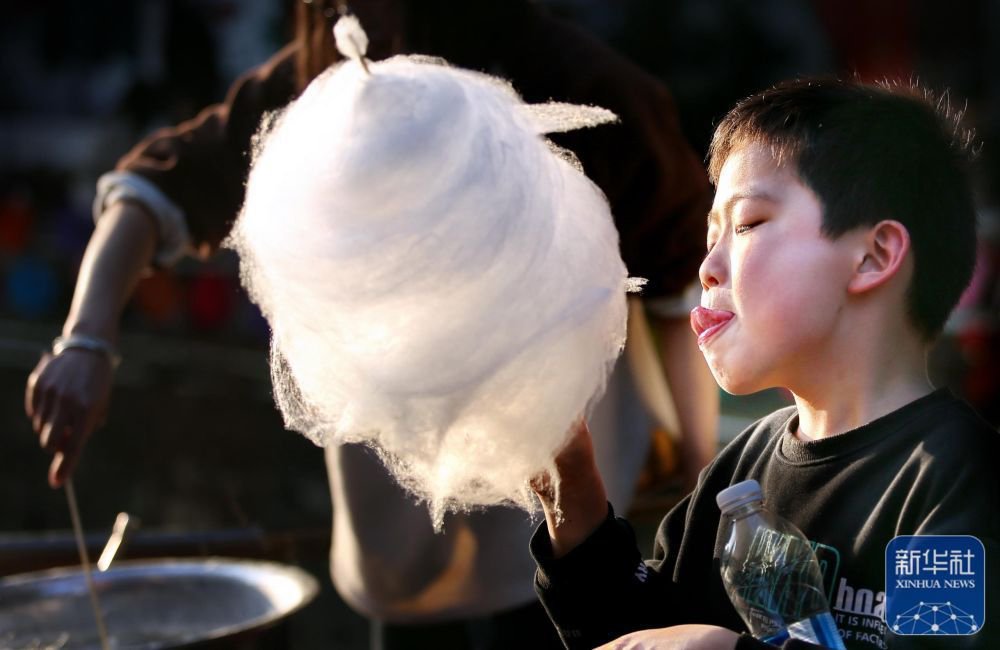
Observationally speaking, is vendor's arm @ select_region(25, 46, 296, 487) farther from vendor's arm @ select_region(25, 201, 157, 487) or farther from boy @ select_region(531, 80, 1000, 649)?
boy @ select_region(531, 80, 1000, 649)

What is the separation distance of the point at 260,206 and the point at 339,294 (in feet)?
0.55

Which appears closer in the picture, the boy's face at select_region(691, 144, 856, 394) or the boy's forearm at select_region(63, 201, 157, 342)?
the boy's face at select_region(691, 144, 856, 394)

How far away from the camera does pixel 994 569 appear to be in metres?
1.04

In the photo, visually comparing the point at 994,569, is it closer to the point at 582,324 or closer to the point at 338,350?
the point at 582,324

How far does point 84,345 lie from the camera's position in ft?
6.66

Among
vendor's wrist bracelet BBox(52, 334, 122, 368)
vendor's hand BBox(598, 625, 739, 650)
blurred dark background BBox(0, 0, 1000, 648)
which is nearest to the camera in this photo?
vendor's hand BBox(598, 625, 739, 650)

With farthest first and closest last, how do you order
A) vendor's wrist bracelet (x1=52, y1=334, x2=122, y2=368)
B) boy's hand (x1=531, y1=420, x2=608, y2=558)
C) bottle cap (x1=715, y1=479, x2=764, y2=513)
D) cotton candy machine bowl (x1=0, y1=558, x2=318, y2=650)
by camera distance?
vendor's wrist bracelet (x1=52, y1=334, x2=122, y2=368) < cotton candy machine bowl (x1=0, y1=558, x2=318, y2=650) < boy's hand (x1=531, y1=420, x2=608, y2=558) < bottle cap (x1=715, y1=479, x2=764, y2=513)

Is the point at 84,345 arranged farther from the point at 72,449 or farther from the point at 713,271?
the point at 713,271

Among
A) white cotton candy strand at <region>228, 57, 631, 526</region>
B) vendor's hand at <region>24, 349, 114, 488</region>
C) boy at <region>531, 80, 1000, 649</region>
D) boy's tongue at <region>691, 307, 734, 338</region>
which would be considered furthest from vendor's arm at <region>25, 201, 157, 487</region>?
boy's tongue at <region>691, 307, 734, 338</region>

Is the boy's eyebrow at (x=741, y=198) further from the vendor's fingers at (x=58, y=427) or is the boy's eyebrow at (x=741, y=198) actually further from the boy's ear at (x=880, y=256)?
the vendor's fingers at (x=58, y=427)

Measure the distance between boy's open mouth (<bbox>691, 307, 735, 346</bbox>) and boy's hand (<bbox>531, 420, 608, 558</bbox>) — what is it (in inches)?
6.7

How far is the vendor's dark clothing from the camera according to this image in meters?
1.09

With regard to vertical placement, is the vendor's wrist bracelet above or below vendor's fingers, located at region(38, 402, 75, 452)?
above

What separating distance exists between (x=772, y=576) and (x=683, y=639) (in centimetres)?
16
